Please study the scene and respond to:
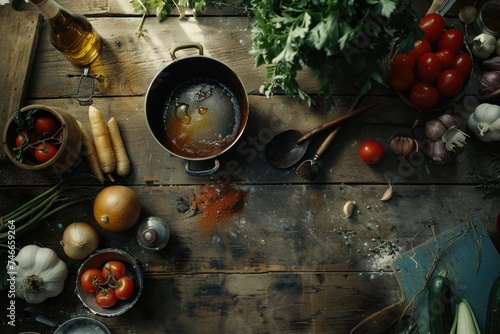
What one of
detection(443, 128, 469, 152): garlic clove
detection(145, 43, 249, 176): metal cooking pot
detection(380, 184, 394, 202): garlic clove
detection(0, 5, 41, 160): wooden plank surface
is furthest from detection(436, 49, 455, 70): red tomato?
detection(0, 5, 41, 160): wooden plank surface

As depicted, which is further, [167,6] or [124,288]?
A: [167,6]

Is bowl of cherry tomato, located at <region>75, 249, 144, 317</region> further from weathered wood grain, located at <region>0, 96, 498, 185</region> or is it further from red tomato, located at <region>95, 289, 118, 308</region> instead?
weathered wood grain, located at <region>0, 96, 498, 185</region>

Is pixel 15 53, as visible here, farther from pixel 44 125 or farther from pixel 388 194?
pixel 388 194

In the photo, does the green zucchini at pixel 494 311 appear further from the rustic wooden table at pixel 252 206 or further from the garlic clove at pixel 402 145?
the garlic clove at pixel 402 145

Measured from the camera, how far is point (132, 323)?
1.52 meters

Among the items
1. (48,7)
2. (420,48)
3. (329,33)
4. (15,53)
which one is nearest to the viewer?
(329,33)

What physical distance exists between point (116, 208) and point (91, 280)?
0.24 meters

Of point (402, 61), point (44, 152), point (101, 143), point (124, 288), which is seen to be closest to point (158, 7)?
point (101, 143)

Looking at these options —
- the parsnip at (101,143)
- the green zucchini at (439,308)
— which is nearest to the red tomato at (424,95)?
the green zucchini at (439,308)

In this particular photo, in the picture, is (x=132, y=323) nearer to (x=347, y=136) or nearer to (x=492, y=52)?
(x=347, y=136)

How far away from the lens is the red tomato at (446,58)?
1493mm

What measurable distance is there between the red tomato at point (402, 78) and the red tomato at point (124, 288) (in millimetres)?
1056

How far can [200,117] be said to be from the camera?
1.60 metres

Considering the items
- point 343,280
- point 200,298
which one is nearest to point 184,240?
point 200,298
